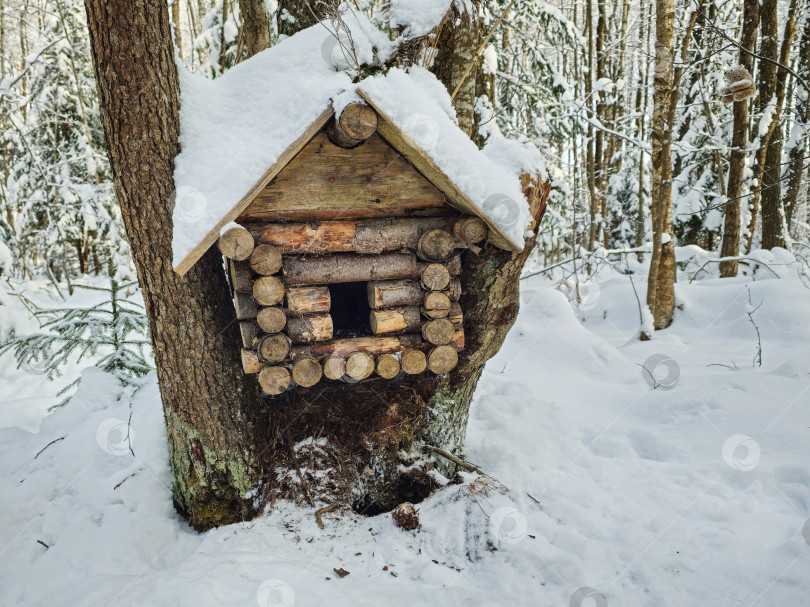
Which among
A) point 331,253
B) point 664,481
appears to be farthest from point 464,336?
point 664,481

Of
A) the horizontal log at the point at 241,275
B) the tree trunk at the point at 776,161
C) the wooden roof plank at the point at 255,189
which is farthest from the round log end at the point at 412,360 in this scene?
the tree trunk at the point at 776,161

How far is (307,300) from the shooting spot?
7.80 ft

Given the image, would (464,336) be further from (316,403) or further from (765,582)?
(765,582)

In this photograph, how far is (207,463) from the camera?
106 inches

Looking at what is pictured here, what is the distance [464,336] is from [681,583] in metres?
1.53

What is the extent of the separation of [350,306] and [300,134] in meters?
1.56

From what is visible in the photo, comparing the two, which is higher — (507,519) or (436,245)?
(436,245)

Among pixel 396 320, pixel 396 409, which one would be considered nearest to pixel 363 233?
pixel 396 320

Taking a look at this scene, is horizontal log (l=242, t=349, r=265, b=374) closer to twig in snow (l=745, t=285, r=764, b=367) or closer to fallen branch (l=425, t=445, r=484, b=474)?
fallen branch (l=425, t=445, r=484, b=474)

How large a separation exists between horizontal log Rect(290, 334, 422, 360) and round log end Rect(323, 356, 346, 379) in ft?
0.07

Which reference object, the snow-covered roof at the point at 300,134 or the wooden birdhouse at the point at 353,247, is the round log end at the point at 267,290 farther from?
the snow-covered roof at the point at 300,134

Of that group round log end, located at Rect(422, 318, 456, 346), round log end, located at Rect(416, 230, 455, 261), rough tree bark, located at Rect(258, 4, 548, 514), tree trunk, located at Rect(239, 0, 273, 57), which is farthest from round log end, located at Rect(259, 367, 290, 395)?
tree trunk, located at Rect(239, 0, 273, 57)

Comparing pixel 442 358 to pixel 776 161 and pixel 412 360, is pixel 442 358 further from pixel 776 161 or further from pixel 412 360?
pixel 776 161

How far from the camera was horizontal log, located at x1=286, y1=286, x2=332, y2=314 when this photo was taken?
2.35 meters
